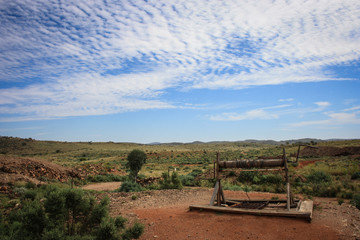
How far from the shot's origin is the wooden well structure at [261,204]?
7711 millimetres

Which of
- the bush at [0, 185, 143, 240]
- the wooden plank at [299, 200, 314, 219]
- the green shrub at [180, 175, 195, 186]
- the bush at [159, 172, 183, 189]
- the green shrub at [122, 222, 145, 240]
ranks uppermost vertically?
the bush at [0, 185, 143, 240]

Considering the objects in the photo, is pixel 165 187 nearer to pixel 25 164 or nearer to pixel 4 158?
pixel 25 164

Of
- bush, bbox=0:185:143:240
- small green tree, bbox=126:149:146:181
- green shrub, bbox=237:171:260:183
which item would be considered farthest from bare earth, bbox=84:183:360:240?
small green tree, bbox=126:149:146:181

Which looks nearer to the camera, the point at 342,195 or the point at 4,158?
the point at 342,195

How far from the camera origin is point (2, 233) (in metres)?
5.44

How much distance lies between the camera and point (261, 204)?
9.47 meters

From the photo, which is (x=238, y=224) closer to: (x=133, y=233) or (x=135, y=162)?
(x=133, y=233)

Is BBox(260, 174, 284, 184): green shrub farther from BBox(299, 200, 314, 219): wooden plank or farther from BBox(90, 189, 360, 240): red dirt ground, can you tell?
BBox(299, 200, 314, 219): wooden plank

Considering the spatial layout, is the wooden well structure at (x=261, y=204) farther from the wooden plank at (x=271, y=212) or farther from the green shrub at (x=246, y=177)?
the green shrub at (x=246, y=177)

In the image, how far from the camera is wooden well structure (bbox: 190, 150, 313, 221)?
771 centimetres

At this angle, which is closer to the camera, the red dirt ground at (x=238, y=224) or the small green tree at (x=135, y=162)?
the red dirt ground at (x=238, y=224)

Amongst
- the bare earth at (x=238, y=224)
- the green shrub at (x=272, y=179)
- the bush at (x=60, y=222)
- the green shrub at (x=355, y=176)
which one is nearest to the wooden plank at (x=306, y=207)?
the bare earth at (x=238, y=224)

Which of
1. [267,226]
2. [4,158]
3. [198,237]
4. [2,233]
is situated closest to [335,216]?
[267,226]

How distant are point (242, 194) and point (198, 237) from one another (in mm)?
6330
